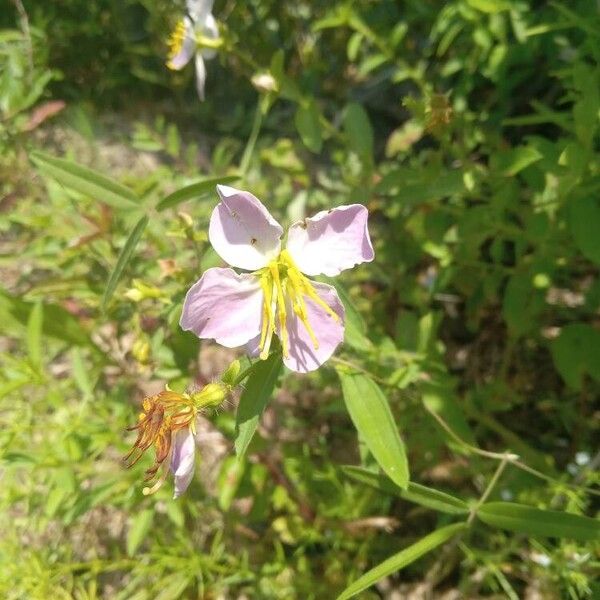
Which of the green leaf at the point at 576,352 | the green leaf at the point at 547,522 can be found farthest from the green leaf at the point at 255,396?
the green leaf at the point at 576,352

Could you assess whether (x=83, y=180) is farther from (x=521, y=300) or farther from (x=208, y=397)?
(x=521, y=300)

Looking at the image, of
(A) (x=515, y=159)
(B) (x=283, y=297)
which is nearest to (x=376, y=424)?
(B) (x=283, y=297)

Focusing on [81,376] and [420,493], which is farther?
[81,376]

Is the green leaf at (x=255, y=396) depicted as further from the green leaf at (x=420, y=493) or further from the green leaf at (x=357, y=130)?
the green leaf at (x=357, y=130)

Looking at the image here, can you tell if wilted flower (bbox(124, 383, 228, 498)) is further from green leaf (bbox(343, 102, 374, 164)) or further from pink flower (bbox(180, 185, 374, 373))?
green leaf (bbox(343, 102, 374, 164))

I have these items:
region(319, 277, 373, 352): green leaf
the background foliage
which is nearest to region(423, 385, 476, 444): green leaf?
the background foliage

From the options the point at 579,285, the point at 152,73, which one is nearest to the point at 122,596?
the point at 579,285
